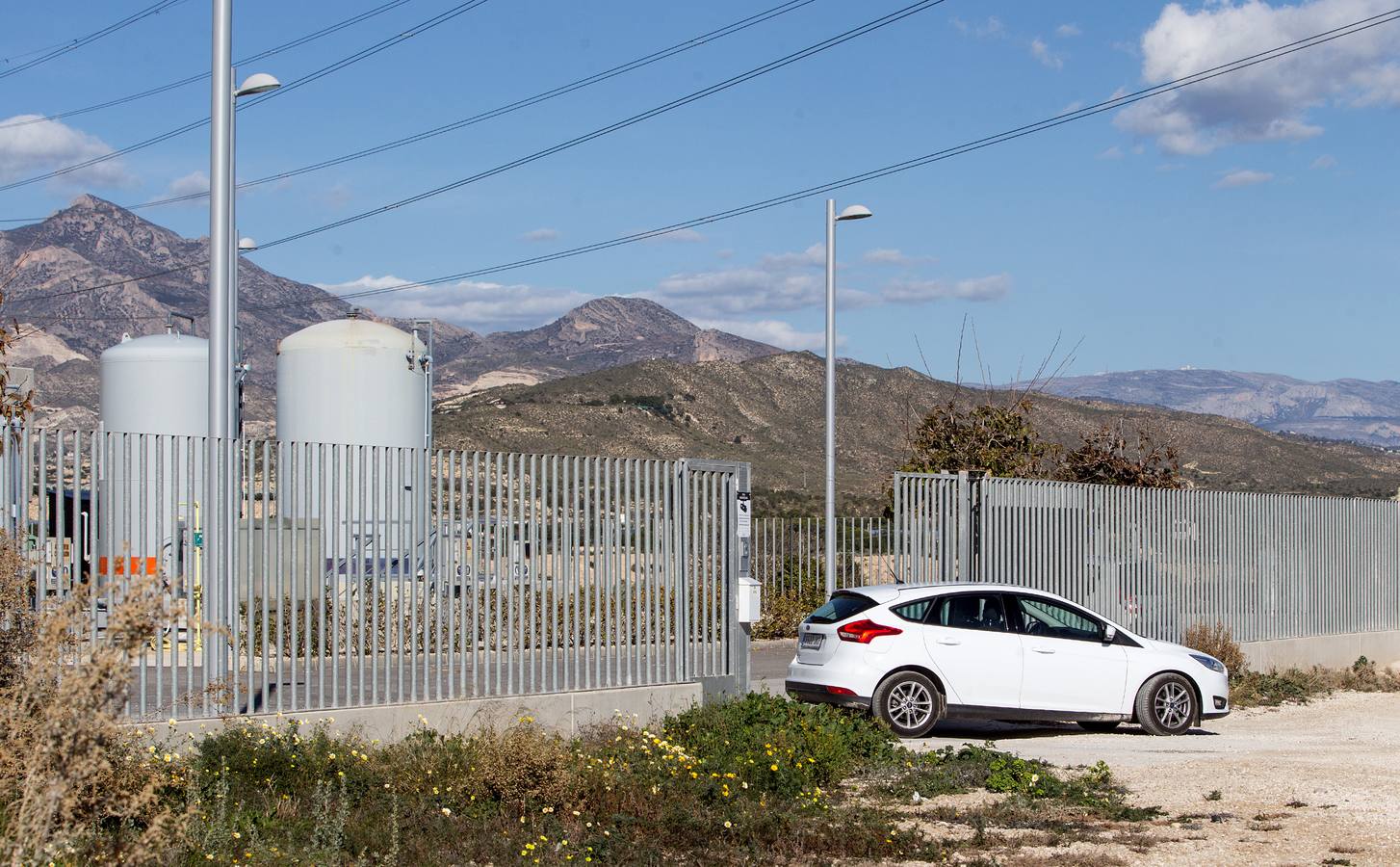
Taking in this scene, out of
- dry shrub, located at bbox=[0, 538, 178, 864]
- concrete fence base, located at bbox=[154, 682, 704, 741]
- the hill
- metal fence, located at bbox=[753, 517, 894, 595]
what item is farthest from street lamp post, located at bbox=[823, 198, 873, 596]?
the hill

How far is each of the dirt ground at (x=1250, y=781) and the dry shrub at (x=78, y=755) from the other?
16.8ft

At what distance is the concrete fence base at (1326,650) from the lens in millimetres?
23859

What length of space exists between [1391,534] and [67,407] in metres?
107

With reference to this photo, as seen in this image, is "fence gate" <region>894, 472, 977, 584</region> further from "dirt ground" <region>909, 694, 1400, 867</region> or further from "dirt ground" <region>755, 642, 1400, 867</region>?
"dirt ground" <region>909, 694, 1400, 867</region>

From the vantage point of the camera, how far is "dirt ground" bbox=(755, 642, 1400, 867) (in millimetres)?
9422

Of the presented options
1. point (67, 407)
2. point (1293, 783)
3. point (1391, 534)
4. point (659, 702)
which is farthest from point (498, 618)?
point (67, 407)

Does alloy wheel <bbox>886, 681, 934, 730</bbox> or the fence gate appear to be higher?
the fence gate

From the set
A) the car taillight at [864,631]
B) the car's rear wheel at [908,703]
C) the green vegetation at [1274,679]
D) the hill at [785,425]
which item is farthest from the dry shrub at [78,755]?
the hill at [785,425]

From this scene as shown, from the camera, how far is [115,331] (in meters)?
183

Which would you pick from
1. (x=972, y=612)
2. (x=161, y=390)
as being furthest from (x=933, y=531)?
(x=161, y=390)

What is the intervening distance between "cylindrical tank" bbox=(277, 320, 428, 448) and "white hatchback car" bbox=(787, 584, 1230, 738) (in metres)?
9.80

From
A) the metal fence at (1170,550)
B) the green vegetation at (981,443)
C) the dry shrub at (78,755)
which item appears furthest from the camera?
the green vegetation at (981,443)

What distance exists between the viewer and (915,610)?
15.2 metres

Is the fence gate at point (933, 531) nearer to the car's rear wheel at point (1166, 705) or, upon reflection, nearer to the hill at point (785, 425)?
the car's rear wheel at point (1166, 705)
